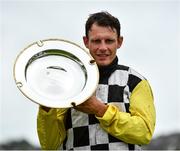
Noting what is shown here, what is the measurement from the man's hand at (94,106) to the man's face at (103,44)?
11.5 inches

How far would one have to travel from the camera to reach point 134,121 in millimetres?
3828

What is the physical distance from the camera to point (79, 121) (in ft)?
13.1

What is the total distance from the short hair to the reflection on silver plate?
19cm

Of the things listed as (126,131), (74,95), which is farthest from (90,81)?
(126,131)

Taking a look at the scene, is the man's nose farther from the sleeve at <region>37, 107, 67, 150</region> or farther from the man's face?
the sleeve at <region>37, 107, 67, 150</region>

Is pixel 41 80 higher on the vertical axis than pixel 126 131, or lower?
higher

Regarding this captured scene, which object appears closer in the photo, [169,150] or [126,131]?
[126,131]

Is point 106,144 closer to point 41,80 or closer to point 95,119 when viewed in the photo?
point 95,119

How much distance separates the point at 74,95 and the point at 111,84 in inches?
10.8

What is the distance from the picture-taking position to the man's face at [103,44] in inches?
157

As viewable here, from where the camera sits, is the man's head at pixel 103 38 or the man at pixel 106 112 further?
the man's head at pixel 103 38

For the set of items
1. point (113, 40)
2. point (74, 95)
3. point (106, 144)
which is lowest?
point (106, 144)

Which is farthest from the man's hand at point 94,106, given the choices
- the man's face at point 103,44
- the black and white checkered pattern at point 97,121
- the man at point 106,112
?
the man's face at point 103,44

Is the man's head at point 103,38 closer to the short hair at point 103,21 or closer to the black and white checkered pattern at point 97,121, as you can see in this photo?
the short hair at point 103,21
